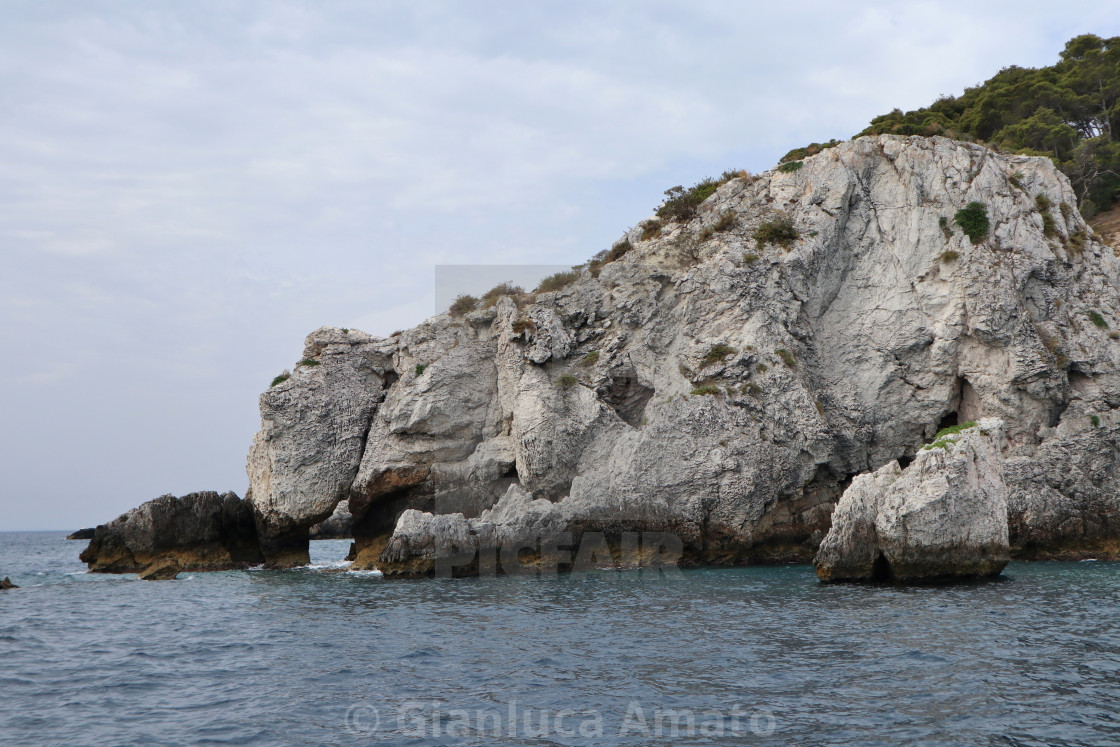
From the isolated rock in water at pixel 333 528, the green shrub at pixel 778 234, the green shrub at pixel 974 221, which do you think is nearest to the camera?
the green shrub at pixel 974 221

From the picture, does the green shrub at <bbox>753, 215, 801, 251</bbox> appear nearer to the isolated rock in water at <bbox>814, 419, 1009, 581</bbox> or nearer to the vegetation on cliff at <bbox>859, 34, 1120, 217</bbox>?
the isolated rock in water at <bbox>814, 419, 1009, 581</bbox>

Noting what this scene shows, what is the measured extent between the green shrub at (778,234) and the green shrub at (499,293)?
1206cm

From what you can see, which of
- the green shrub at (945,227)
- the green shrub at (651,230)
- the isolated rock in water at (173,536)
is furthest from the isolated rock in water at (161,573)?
the green shrub at (945,227)

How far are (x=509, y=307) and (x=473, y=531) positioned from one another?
36.4 feet

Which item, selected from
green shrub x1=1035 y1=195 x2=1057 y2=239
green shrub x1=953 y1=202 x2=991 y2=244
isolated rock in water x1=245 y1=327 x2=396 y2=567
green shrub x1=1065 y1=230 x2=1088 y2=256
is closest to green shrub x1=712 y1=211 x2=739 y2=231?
green shrub x1=953 y1=202 x2=991 y2=244

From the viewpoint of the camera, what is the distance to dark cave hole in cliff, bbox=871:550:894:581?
2212 centimetres

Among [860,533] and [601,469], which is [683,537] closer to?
[601,469]

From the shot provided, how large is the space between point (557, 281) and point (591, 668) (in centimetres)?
2654

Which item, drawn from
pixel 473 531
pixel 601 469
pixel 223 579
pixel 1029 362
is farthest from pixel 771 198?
pixel 223 579

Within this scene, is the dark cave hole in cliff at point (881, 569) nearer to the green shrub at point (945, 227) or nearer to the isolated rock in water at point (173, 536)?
the green shrub at point (945, 227)

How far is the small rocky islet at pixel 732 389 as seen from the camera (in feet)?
94.9

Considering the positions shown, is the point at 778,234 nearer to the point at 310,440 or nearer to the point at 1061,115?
the point at 310,440

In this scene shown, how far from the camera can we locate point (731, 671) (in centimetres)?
1281

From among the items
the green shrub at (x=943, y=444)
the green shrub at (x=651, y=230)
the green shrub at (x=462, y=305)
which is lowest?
the green shrub at (x=943, y=444)
